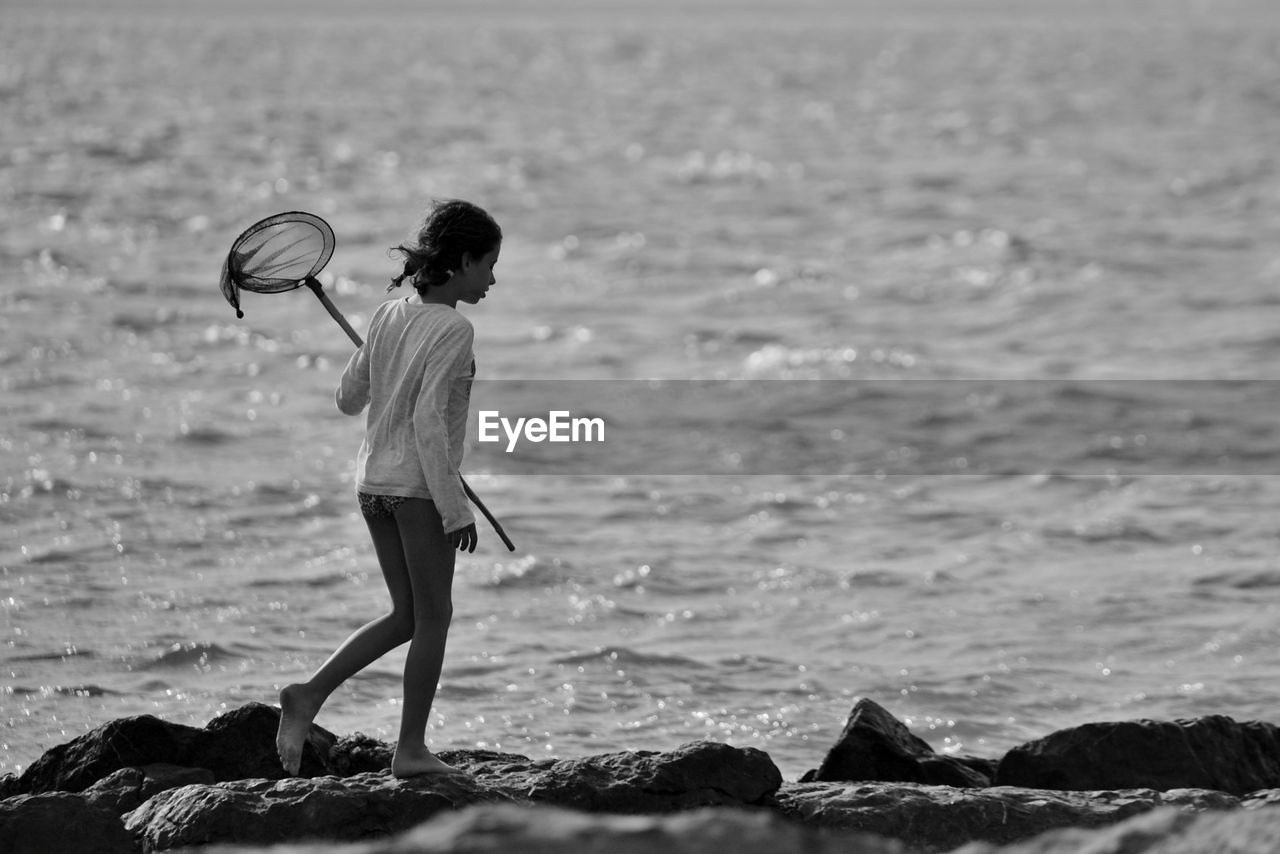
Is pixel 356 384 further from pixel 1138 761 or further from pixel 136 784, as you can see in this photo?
pixel 1138 761

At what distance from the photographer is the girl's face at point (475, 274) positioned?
552 centimetres

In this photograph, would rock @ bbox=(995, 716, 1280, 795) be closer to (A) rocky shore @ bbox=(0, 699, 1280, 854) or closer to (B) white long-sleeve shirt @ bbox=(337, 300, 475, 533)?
(A) rocky shore @ bbox=(0, 699, 1280, 854)

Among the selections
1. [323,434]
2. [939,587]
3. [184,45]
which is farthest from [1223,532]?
[184,45]

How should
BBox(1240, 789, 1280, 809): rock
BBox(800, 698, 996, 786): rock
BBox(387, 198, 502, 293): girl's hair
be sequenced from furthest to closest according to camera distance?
BBox(800, 698, 996, 786): rock
BBox(1240, 789, 1280, 809): rock
BBox(387, 198, 502, 293): girl's hair

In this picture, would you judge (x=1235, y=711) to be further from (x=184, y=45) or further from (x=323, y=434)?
(x=184, y=45)

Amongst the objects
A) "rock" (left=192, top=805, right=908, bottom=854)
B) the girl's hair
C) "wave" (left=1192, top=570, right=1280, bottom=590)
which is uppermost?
the girl's hair

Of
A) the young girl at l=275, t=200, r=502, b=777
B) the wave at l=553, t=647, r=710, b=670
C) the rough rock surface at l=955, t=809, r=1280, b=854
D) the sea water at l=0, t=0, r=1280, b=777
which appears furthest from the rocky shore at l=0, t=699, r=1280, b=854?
the wave at l=553, t=647, r=710, b=670

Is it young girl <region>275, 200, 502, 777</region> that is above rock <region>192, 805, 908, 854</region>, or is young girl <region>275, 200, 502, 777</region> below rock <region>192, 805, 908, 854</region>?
above

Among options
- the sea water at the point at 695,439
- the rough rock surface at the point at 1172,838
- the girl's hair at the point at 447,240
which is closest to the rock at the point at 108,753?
the sea water at the point at 695,439

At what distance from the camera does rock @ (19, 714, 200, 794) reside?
20.4 ft

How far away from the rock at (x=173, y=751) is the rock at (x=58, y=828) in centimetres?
65

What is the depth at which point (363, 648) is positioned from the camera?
559 centimetres

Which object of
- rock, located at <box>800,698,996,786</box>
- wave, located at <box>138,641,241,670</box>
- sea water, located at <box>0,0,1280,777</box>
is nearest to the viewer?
rock, located at <box>800,698,996,786</box>

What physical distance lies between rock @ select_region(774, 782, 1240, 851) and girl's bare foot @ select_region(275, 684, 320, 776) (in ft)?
4.80
